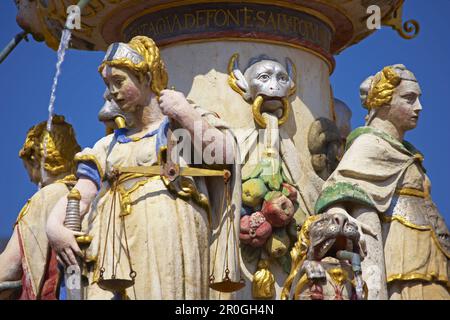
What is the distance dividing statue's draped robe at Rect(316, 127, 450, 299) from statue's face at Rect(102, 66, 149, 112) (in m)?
1.52

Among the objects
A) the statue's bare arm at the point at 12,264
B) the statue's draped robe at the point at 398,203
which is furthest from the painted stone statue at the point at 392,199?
the statue's bare arm at the point at 12,264

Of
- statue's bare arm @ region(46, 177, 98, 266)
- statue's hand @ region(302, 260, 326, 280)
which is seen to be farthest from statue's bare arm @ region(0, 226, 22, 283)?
statue's hand @ region(302, 260, 326, 280)

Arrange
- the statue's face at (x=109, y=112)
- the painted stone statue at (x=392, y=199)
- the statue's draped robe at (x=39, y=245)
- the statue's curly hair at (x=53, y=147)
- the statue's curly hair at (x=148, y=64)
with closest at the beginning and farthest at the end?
the statue's curly hair at (x=148, y=64)
the painted stone statue at (x=392, y=199)
the statue's draped robe at (x=39, y=245)
the statue's face at (x=109, y=112)
the statue's curly hair at (x=53, y=147)

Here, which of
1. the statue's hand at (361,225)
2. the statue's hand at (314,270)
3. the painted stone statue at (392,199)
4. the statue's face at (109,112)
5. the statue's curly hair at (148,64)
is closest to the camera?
the statue's hand at (314,270)

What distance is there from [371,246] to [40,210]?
7.95 feet

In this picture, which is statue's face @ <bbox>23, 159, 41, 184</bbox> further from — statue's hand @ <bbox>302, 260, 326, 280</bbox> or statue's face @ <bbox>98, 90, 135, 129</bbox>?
statue's hand @ <bbox>302, 260, 326, 280</bbox>

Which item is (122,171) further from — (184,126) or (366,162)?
(366,162)

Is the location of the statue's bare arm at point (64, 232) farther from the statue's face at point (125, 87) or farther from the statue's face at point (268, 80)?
the statue's face at point (268, 80)

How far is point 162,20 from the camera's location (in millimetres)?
17531

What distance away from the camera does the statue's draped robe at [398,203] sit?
1625cm

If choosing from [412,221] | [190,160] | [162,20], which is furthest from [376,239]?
[162,20]

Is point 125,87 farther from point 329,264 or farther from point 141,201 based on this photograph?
point 329,264

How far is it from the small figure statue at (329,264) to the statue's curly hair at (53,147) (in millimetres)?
2426

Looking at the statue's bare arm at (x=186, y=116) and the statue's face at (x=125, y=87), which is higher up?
the statue's face at (x=125, y=87)
